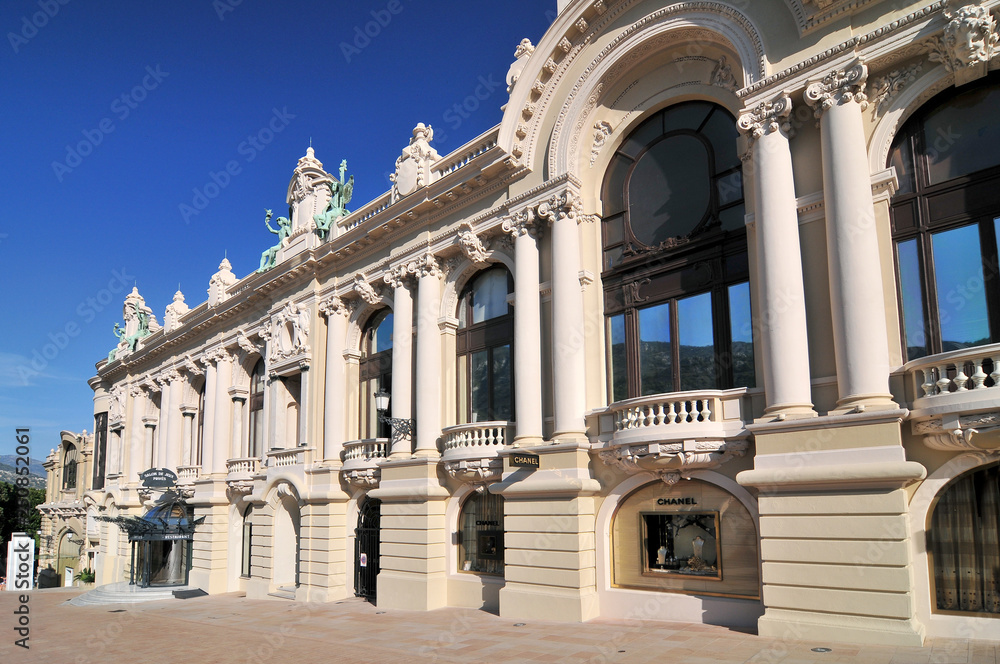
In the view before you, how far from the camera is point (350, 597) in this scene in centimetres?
2300

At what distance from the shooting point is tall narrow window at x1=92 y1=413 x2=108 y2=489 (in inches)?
1711

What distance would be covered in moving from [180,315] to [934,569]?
35020mm

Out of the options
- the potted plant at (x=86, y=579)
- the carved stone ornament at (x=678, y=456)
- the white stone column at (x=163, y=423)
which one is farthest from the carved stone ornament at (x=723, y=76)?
the potted plant at (x=86, y=579)

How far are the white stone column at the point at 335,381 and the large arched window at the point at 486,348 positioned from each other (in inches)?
205

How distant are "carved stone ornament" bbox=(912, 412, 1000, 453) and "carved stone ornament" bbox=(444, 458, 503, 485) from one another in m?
9.63

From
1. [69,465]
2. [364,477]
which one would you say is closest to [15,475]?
[364,477]

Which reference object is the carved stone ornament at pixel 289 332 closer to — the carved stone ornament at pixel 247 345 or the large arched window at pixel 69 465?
the carved stone ornament at pixel 247 345

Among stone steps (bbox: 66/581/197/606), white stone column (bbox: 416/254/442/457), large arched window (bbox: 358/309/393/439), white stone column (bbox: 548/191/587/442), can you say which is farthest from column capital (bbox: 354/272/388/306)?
stone steps (bbox: 66/581/197/606)

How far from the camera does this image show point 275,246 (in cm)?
3038

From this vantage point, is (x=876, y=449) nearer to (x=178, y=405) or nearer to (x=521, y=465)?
(x=521, y=465)

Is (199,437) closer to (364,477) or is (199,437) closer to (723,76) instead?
(364,477)

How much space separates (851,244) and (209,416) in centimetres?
2680

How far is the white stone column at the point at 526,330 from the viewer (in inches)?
704

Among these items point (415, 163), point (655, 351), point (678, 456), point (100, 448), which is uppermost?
point (415, 163)
